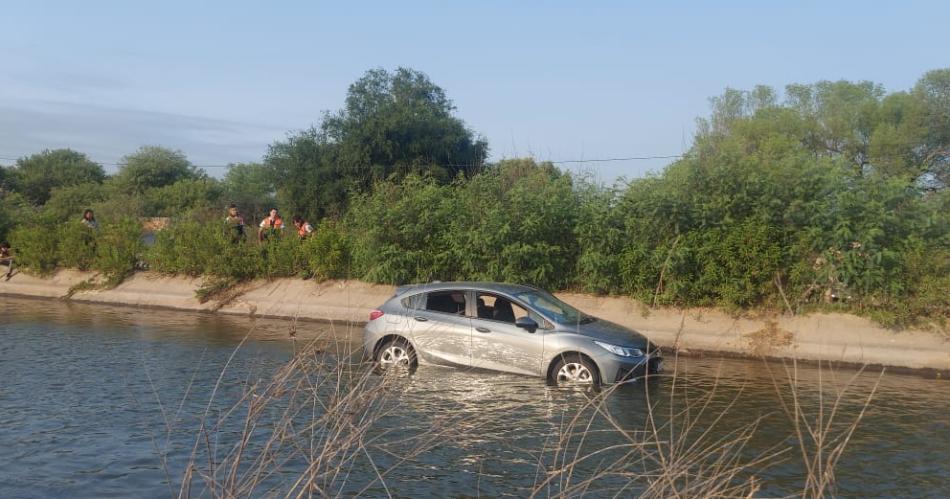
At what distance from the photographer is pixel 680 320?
1703cm

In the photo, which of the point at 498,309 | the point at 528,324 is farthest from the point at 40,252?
the point at 528,324

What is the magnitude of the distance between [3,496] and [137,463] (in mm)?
1236

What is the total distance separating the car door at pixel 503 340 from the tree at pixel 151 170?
5707cm

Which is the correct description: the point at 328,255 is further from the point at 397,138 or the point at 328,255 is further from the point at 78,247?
the point at 397,138

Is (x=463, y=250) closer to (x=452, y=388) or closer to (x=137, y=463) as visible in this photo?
(x=452, y=388)

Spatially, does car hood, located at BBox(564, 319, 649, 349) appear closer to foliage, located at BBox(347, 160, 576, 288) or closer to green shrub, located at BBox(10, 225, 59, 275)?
foliage, located at BBox(347, 160, 576, 288)

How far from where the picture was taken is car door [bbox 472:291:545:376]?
39.0 feet

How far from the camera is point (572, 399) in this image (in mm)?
10758

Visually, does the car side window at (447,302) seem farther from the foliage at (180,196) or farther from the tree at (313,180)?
the foliage at (180,196)

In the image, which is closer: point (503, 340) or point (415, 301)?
point (503, 340)

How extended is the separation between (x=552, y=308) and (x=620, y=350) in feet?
5.05

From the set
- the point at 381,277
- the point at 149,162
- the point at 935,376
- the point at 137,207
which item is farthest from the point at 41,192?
the point at 935,376

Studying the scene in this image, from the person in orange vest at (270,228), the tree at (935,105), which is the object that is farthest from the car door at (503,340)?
the tree at (935,105)

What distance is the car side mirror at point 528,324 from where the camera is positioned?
1190cm
